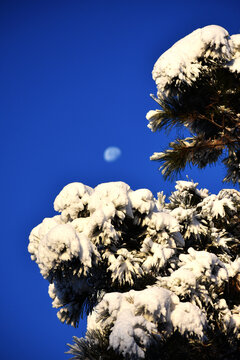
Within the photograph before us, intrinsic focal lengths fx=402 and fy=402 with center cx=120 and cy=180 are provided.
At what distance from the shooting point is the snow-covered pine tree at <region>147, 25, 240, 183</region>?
18.7ft

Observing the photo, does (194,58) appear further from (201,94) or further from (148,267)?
(148,267)

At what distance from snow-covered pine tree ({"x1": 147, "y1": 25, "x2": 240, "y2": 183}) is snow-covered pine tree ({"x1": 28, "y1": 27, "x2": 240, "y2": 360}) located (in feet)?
0.10

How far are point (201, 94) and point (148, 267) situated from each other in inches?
104

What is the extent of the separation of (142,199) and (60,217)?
125cm

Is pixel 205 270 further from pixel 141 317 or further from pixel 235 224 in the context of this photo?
pixel 235 224

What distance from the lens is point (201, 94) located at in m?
5.92

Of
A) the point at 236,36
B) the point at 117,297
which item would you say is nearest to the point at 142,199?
the point at 117,297

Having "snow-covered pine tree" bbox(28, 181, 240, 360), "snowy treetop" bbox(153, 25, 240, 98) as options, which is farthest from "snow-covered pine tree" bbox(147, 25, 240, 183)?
"snow-covered pine tree" bbox(28, 181, 240, 360)

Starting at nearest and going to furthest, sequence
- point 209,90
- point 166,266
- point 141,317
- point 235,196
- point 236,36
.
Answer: point 141,317
point 166,266
point 209,90
point 236,36
point 235,196

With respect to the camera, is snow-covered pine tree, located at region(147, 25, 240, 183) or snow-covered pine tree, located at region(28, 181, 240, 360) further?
snow-covered pine tree, located at region(147, 25, 240, 183)

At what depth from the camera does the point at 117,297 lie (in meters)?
4.36

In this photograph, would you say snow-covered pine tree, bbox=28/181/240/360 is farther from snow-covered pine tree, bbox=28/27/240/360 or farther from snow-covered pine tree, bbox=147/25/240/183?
snow-covered pine tree, bbox=147/25/240/183

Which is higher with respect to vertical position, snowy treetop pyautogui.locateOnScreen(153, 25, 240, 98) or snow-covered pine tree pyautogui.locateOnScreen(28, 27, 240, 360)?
snowy treetop pyautogui.locateOnScreen(153, 25, 240, 98)

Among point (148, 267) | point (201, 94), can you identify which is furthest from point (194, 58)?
point (148, 267)
